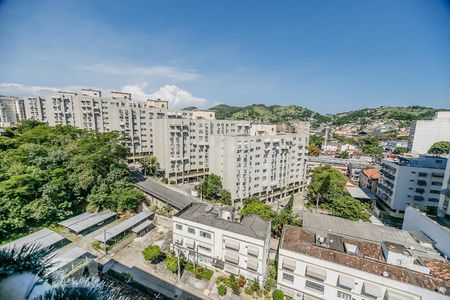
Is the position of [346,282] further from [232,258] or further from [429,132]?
[429,132]

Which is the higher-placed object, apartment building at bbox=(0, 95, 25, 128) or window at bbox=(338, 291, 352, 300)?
apartment building at bbox=(0, 95, 25, 128)

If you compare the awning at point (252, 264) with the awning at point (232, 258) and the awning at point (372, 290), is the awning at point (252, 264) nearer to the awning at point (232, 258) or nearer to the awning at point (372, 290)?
the awning at point (232, 258)

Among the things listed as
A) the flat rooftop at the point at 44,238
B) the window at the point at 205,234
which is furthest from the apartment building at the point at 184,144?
the flat rooftop at the point at 44,238

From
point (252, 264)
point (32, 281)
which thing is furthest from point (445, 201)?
point (32, 281)

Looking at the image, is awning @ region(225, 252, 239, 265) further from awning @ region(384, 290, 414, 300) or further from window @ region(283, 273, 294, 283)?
awning @ region(384, 290, 414, 300)

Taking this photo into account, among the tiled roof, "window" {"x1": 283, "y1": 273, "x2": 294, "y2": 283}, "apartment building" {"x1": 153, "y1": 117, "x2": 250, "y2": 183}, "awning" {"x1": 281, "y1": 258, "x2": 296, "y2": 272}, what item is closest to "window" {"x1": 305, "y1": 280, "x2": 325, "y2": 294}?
"window" {"x1": 283, "y1": 273, "x2": 294, "y2": 283}

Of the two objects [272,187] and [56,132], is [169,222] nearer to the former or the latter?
[272,187]
